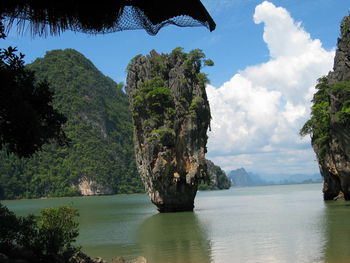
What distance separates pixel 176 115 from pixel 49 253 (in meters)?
22.1

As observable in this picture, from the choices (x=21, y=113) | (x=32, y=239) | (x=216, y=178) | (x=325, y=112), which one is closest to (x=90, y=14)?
(x=21, y=113)

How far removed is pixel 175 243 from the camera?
15.6 metres

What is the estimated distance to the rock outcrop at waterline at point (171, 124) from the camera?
28.9 meters

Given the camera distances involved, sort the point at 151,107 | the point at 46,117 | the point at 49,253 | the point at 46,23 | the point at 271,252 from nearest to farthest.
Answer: the point at 46,23 < the point at 46,117 < the point at 49,253 < the point at 271,252 < the point at 151,107

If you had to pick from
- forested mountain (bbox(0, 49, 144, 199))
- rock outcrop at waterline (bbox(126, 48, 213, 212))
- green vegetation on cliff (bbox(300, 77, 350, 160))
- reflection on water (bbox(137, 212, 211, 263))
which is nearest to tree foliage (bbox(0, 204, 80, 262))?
reflection on water (bbox(137, 212, 211, 263))

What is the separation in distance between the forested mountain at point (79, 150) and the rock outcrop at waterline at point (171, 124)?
192ft

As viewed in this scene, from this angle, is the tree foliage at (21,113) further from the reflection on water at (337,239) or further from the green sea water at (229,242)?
the reflection on water at (337,239)

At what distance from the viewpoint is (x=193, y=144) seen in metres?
29.9

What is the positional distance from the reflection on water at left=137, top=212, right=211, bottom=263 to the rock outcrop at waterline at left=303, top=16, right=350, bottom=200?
1162 centimetres

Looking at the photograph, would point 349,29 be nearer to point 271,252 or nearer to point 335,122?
point 335,122

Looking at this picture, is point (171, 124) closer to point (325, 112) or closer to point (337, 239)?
point (325, 112)

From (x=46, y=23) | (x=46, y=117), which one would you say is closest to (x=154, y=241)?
(x=46, y=117)

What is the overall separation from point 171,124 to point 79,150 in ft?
276

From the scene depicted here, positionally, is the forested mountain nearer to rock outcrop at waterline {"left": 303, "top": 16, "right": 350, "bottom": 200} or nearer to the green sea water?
rock outcrop at waterline {"left": 303, "top": 16, "right": 350, "bottom": 200}
